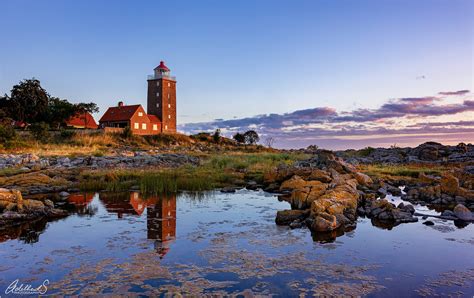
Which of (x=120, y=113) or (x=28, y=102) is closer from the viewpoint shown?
(x=28, y=102)

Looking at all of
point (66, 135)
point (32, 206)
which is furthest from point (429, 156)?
point (66, 135)

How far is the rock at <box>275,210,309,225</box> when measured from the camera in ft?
31.9

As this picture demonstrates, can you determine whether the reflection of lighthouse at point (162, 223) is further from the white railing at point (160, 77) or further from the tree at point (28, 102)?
the white railing at point (160, 77)

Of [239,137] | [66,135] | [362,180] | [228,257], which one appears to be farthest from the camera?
[239,137]

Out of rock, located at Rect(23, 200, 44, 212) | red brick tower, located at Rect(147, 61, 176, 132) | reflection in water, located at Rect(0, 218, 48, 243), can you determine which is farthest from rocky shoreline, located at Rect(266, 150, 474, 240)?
red brick tower, located at Rect(147, 61, 176, 132)

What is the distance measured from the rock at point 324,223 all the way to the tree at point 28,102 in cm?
4673

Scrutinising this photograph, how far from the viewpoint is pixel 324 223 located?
28.8 feet

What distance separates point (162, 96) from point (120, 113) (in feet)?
22.4

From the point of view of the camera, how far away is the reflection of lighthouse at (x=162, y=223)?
25.9 ft

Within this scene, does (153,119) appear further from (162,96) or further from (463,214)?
(463,214)

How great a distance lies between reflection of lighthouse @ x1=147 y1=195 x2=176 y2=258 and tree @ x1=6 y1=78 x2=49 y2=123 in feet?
133

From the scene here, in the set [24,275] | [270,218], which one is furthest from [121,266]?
[270,218]

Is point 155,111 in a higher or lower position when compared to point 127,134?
higher

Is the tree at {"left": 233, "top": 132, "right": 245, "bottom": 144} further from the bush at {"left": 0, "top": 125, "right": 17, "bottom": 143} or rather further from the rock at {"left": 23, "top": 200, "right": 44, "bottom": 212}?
the rock at {"left": 23, "top": 200, "right": 44, "bottom": 212}
